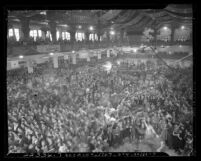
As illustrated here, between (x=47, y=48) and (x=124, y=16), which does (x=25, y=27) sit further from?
(x=124, y=16)

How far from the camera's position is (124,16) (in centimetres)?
429

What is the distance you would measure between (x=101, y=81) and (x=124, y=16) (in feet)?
3.99

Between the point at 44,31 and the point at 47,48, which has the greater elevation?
the point at 44,31

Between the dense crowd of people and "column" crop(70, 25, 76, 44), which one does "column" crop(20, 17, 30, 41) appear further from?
"column" crop(70, 25, 76, 44)

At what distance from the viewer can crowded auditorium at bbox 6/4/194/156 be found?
14.2ft

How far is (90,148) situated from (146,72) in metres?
1.68

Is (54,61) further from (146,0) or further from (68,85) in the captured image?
(146,0)

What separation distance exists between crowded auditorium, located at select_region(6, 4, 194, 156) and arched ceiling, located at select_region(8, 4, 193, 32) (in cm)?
2

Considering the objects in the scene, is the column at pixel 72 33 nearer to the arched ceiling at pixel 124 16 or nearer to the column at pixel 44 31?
the arched ceiling at pixel 124 16

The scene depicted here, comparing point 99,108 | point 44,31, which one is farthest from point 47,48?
point 99,108

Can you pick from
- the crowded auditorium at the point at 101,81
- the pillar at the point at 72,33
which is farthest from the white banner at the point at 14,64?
the pillar at the point at 72,33

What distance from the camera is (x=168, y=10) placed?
428 centimetres

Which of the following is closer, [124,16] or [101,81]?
[124,16]
